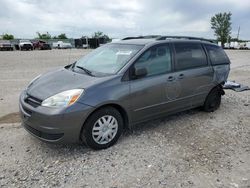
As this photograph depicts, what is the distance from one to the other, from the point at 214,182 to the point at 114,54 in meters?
2.50

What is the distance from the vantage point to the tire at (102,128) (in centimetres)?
322

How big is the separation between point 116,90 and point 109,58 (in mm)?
882

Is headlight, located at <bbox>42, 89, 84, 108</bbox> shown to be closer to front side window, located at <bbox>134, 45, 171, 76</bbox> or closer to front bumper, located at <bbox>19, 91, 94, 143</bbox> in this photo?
front bumper, located at <bbox>19, 91, 94, 143</bbox>

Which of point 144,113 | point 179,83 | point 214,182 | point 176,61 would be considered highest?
point 176,61

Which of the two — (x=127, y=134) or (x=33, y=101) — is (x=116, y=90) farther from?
(x=33, y=101)

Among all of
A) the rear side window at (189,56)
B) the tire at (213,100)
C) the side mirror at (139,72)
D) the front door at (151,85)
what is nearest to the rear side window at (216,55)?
the rear side window at (189,56)

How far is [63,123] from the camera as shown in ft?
9.77

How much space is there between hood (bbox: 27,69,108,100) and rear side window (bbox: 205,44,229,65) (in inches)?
105

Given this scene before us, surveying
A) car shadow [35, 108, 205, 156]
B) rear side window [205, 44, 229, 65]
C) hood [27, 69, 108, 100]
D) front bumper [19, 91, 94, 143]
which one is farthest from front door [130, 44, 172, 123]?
rear side window [205, 44, 229, 65]

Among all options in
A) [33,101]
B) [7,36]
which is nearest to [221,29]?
[7,36]

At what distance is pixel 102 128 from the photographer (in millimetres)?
3357

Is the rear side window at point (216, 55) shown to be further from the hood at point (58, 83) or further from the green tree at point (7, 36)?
the green tree at point (7, 36)

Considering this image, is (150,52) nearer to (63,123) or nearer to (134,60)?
(134,60)

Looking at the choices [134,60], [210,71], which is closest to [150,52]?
[134,60]
